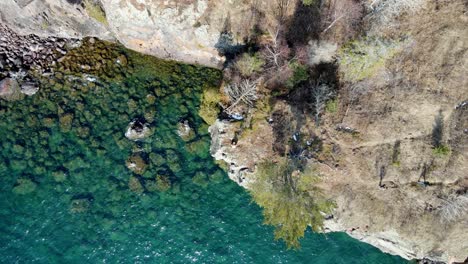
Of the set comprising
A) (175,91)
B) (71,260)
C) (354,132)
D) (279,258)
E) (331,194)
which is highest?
(354,132)

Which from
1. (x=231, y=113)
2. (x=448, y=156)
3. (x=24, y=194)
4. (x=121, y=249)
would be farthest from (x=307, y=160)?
(x=24, y=194)

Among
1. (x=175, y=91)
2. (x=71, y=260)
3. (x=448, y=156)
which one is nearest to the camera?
(x=448, y=156)

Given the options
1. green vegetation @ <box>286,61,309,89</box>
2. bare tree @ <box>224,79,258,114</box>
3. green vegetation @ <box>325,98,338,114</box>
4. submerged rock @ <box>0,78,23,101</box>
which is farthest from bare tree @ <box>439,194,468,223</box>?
submerged rock @ <box>0,78,23,101</box>

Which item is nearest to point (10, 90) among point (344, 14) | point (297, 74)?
point (297, 74)

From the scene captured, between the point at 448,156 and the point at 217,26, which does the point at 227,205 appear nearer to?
the point at 217,26

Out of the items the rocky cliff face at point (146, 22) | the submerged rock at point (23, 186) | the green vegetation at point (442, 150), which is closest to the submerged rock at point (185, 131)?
the rocky cliff face at point (146, 22)

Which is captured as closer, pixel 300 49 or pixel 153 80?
pixel 300 49

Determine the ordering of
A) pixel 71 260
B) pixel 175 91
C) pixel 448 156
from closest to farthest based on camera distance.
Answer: pixel 448 156 < pixel 71 260 < pixel 175 91

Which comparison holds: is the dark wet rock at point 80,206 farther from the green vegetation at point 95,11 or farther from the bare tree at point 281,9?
the bare tree at point 281,9
